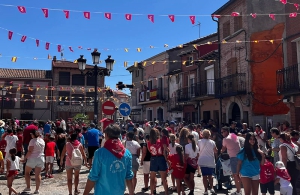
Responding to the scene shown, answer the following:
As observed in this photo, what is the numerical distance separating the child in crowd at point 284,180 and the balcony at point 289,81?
25.6 feet

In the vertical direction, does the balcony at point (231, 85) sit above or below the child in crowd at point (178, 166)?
above

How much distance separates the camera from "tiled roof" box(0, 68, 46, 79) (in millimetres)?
41356

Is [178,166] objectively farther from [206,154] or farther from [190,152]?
[206,154]

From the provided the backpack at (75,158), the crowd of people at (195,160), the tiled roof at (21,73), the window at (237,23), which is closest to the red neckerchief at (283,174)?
the crowd of people at (195,160)

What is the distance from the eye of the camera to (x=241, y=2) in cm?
1756

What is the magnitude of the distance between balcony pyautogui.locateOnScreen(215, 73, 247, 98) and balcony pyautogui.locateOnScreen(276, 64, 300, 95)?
2.99m

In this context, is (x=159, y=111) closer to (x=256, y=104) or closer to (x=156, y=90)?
(x=156, y=90)

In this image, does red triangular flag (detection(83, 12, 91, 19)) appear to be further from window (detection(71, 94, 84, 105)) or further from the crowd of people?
window (detection(71, 94, 84, 105))

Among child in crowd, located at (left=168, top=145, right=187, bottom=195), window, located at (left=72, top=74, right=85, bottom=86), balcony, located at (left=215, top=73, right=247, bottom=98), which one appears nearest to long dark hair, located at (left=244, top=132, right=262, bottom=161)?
child in crowd, located at (left=168, top=145, right=187, bottom=195)

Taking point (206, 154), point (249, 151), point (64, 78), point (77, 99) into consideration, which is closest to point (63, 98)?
point (77, 99)

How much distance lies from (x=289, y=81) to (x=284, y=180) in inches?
359

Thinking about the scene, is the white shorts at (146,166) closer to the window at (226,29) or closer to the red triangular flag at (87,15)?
the red triangular flag at (87,15)

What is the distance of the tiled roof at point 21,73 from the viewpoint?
4136 centimetres

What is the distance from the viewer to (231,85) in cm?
1858
